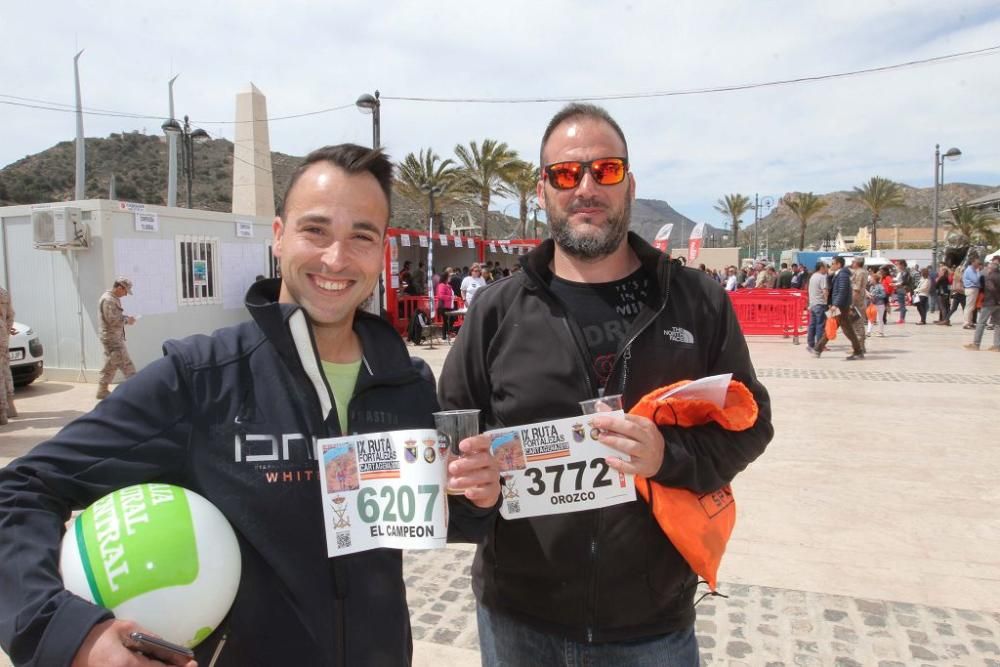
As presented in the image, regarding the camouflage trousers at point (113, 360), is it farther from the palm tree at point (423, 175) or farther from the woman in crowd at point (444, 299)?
the palm tree at point (423, 175)

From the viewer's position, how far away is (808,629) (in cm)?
381

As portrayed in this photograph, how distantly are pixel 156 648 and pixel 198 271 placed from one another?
1404 centimetres

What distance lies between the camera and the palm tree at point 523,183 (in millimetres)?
36625

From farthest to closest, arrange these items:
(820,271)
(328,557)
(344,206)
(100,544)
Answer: (820,271)
(344,206)
(328,557)
(100,544)

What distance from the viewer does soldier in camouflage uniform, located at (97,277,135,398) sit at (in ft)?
34.1

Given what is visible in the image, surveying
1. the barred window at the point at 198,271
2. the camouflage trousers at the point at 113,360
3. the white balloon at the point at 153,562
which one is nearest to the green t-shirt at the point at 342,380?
the white balloon at the point at 153,562

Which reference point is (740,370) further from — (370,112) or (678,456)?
(370,112)

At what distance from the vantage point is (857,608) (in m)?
4.04

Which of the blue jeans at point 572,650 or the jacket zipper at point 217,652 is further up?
the jacket zipper at point 217,652

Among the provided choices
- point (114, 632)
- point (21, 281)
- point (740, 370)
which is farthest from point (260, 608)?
point (21, 281)

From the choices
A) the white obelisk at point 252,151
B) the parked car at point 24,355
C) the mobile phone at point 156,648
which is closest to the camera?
the mobile phone at point 156,648

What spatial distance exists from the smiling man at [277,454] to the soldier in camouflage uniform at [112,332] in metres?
10.1

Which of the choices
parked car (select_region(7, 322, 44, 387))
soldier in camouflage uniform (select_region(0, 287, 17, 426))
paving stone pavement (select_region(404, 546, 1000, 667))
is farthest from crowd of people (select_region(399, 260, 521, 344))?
paving stone pavement (select_region(404, 546, 1000, 667))

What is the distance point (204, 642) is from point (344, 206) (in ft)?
3.78
